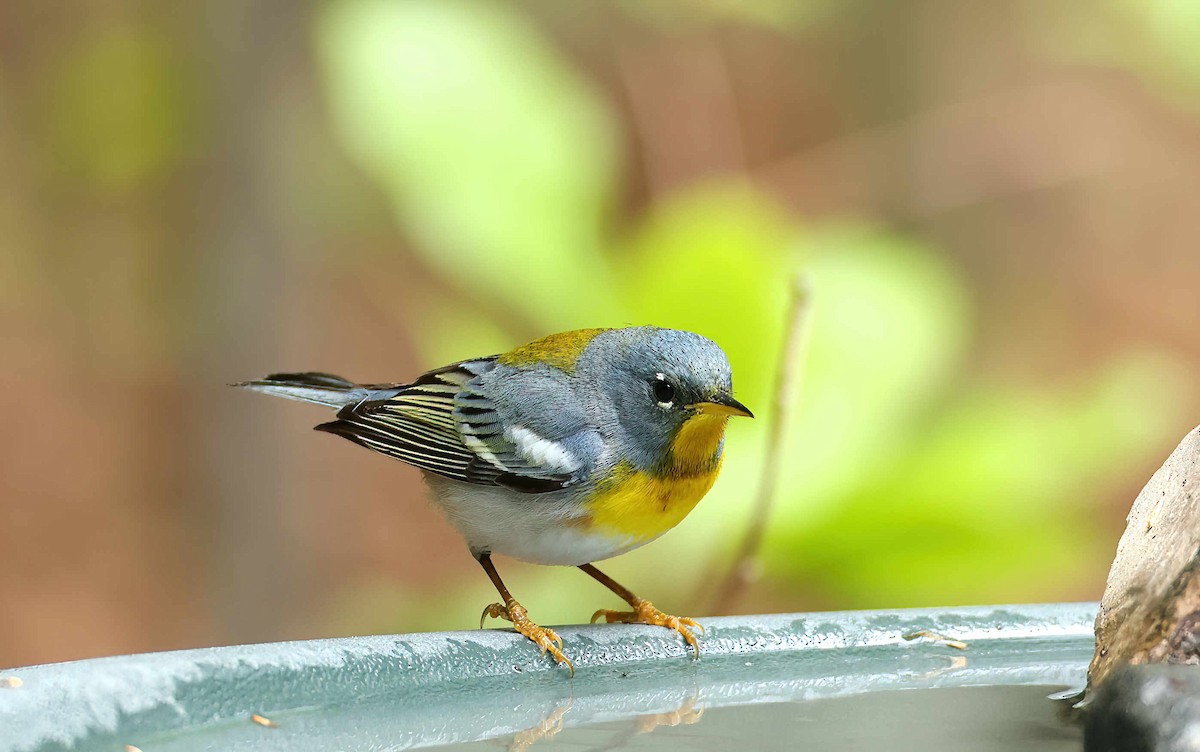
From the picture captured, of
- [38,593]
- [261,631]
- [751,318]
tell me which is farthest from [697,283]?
[38,593]

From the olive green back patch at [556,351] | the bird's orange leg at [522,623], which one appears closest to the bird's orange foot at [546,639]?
the bird's orange leg at [522,623]

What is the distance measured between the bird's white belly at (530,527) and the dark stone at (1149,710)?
1360 mm

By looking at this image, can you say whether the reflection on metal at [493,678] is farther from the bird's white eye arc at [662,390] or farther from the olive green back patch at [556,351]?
the olive green back patch at [556,351]

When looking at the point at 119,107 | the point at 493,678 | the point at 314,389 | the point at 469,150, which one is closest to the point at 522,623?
the point at 493,678

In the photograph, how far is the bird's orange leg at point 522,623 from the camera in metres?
2.69

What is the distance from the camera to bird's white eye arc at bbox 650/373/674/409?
3352mm

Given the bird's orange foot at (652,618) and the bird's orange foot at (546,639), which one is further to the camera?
the bird's orange foot at (652,618)

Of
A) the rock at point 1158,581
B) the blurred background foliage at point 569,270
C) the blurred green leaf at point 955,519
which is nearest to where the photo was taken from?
the rock at point 1158,581

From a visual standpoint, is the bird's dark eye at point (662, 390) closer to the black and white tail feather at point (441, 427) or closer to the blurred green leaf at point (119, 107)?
the black and white tail feather at point (441, 427)

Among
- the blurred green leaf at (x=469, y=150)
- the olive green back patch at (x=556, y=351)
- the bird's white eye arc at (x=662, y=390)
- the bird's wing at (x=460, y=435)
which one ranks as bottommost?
the bird's wing at (x=460, y=435)

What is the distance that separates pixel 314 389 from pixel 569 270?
0.80 metres

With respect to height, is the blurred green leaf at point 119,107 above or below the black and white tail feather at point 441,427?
above

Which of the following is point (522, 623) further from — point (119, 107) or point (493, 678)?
point (119, 107)

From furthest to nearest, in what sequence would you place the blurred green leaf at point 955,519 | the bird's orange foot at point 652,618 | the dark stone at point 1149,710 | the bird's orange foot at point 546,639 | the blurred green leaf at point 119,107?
1. the blurred green leaf at point 119,107
2. the blurred green leaf at point 955,519
3. the bird's orange foot at point 652,618
4. the bird's orange foot at point 546,639
5. the dark stone at point 1149,710
